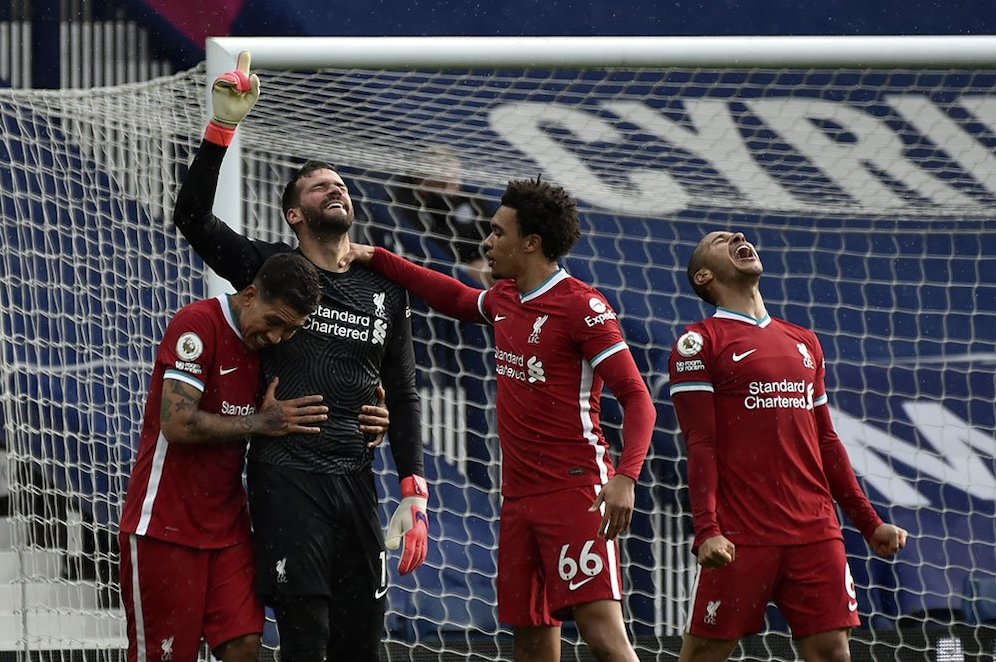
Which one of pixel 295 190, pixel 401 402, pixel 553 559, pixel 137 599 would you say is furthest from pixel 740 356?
pixel 137 599

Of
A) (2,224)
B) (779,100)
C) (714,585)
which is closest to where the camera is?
(714,585)

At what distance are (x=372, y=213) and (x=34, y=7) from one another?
238 centimetres

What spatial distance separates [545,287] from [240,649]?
1.51 meters

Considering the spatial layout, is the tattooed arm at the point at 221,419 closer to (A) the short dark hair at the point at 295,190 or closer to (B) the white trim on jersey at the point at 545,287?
(A) the short dark hair at the point at 295,190

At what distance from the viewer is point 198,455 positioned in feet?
13.4

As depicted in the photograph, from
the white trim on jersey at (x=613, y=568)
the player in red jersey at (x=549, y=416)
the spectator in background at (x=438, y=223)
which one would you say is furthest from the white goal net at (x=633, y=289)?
the white trim on jersey at (x=613, y=568)

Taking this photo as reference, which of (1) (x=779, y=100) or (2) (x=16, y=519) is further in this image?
(1) (x=779, y=100)

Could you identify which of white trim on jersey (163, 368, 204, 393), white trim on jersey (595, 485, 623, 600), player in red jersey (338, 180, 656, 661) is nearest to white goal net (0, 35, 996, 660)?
player in red jersey (338, 180, 656, 661)

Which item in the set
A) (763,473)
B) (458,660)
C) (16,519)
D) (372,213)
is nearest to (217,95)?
(763,473)

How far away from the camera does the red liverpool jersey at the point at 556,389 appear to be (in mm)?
4496

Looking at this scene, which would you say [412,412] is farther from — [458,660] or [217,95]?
[458,660]

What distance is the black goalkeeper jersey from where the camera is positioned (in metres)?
4.10

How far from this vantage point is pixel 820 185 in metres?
7.18

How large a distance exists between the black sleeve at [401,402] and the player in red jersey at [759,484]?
0.88 metres
